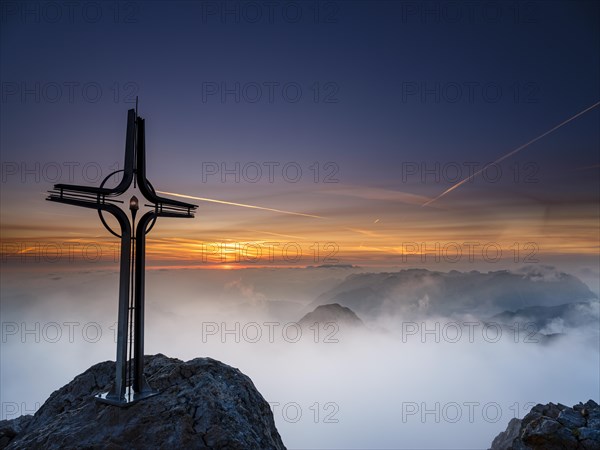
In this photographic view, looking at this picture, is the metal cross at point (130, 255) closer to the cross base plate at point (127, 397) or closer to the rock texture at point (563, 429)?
the cross base plate at point (127, 397)

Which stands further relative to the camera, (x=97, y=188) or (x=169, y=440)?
(x=97, y=188)

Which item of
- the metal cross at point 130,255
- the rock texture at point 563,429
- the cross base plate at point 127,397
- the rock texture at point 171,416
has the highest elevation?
the metal cross at point 130,255

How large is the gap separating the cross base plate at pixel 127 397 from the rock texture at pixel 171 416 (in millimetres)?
147

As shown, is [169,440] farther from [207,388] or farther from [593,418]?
[593,418]

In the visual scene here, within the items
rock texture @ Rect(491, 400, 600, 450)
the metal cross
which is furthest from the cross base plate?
rock texture @ Rect(491, 400, 600, 450)

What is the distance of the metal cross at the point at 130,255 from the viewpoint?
474 inches

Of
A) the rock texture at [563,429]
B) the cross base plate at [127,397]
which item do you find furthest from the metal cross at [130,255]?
the rock texture at [563,429]

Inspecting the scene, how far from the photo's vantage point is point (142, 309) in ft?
41.4

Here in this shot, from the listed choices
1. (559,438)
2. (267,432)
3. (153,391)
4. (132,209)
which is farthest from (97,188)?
(559,438)

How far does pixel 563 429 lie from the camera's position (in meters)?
21.4

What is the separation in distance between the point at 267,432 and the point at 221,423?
2239 mm

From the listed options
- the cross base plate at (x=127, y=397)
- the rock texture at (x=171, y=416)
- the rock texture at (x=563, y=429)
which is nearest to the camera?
the rock texture at (x=171, y=416)

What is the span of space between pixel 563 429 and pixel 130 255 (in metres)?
23.6

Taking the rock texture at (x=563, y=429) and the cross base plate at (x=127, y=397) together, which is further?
the rock texture at (x=563, y=429)
